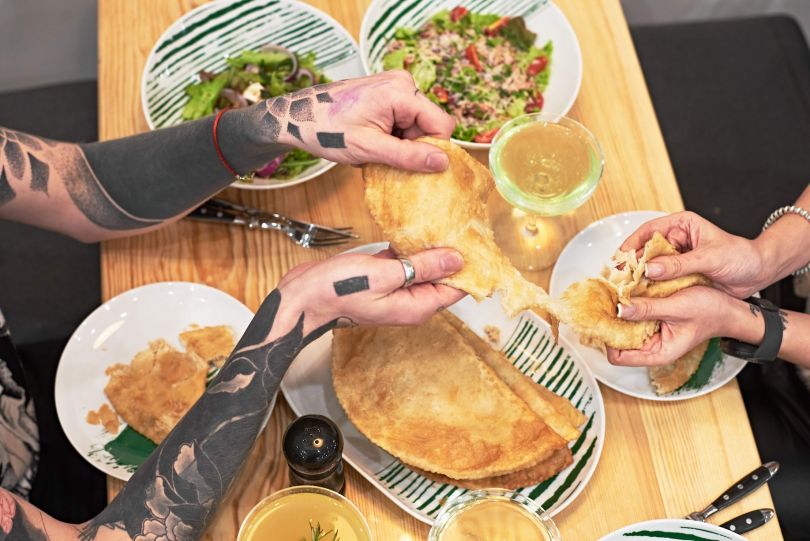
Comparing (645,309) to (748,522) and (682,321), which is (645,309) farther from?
(748,522)

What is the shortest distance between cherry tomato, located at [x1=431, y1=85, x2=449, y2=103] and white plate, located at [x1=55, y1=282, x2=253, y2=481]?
2.72ft

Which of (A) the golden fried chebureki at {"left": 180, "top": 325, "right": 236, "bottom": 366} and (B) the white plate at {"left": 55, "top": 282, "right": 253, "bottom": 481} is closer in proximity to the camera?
(B) the white plate at {"left": 55, "top": 282, "right": 253, "bottom": 481}

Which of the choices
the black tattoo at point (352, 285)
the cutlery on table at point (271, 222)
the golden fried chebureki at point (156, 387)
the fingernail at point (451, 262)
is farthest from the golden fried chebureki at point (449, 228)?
the golden fried chebureki at point (156, 387)

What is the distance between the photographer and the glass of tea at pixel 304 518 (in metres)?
1.60

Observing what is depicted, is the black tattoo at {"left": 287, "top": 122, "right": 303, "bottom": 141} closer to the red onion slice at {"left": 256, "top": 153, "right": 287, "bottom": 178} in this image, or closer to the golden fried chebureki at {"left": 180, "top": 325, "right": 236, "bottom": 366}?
the red onion slice at {"left": 256, "top": 153, "right": 287, "bottom": 178}

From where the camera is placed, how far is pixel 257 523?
161cm

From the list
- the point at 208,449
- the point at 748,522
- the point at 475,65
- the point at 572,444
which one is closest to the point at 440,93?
the point at 475,65

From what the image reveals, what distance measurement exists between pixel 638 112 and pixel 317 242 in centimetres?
97

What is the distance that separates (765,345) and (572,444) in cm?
50

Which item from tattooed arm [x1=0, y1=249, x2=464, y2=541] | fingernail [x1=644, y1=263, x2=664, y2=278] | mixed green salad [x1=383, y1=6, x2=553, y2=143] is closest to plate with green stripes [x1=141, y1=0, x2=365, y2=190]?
mixed green salad [x1=383, y1=6, x2=553, y2=143]

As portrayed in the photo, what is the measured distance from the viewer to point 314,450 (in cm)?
165

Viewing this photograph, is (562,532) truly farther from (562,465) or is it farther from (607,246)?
(607,246)

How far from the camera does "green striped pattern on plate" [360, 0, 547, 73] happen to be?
2.35m

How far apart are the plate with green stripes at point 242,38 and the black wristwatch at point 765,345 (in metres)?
1.23
